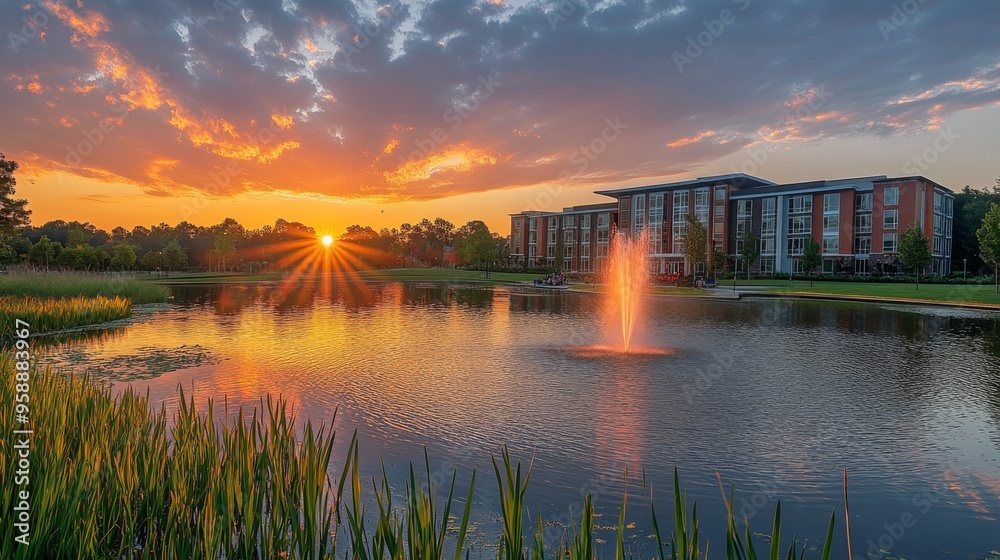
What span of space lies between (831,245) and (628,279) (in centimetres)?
3889

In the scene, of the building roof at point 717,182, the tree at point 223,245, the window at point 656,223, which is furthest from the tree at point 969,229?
the tree at point 223,245

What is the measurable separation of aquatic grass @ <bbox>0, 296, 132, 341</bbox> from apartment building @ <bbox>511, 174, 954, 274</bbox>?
191ft

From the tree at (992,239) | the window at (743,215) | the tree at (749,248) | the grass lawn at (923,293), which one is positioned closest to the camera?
the grass lawn at (923,293)

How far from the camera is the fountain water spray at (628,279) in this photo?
24.3 m

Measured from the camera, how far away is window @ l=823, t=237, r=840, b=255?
7069 centimetres

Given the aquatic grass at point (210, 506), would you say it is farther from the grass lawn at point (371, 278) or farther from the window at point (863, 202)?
the window at point (863, 202)

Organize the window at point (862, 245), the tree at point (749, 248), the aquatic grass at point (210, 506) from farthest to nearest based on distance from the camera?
the tree at point (749, 248) → the window at point (862, 245) → the aquatic grass at point (210, 506)

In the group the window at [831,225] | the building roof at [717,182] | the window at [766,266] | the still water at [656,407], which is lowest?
the still water at [656,407]

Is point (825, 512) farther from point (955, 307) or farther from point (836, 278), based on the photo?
point (836, 278)

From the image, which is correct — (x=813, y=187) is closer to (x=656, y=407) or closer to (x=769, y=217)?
(x=769, y=217)

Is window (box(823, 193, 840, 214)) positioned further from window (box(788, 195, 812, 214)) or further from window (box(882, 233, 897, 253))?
window (box(882, 233, 897, 253))

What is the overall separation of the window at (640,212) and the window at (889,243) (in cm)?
3194

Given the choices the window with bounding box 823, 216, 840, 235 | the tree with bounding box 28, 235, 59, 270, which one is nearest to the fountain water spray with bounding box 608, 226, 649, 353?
the window with bounding box 823, 216, 840, 235

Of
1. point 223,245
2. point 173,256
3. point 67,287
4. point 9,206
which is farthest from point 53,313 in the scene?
point 173,256
